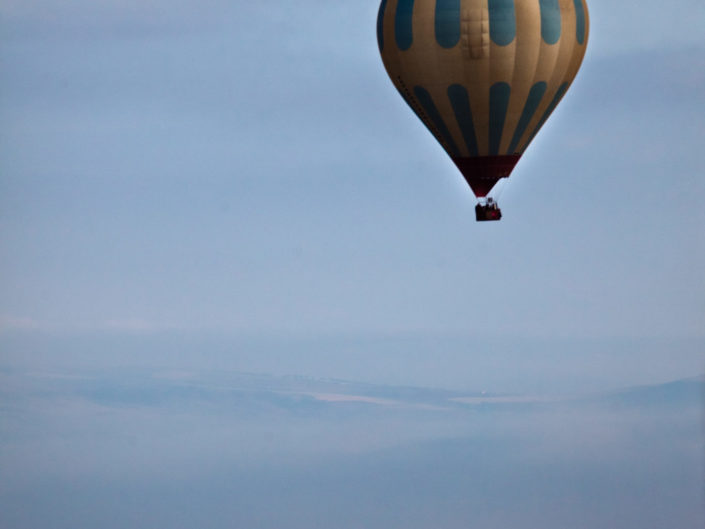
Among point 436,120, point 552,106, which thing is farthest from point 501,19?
point 436,120

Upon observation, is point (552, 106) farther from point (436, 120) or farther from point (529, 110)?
point (436, 120)

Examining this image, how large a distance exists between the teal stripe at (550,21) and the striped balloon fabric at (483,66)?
0.14 feet

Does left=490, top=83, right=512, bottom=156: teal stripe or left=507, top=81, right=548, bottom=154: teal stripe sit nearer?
left=490, top=83, right=512, bottom=156: teal stripe

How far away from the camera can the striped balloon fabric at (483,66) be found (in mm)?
75812

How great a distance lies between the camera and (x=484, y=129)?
7844 cm

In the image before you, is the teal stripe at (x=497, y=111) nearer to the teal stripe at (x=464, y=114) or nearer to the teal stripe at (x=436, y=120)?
the teal stripe at (x=464, y=114)

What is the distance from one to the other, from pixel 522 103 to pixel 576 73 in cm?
320

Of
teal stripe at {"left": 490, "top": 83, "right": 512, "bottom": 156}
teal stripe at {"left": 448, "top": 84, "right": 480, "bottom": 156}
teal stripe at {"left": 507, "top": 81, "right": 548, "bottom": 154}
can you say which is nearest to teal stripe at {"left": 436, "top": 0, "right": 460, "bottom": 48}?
teal stripe at {"left": 448, "top": 84, "right": 480, "bottom": 156}

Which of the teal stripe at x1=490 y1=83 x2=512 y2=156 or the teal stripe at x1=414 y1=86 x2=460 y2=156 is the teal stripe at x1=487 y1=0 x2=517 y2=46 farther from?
the teal stripe at x1=414 y1=86 x2=460 y2=156

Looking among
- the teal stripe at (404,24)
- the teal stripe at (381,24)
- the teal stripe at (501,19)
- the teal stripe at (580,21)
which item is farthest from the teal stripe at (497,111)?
the teal stripe at (381,24)

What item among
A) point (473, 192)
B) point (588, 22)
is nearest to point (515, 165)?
point (473, 192)

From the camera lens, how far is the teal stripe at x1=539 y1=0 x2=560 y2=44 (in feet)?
250

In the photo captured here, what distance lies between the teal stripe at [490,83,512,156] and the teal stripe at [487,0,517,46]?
2.41 m

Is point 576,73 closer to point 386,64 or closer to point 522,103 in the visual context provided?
point 522,103
